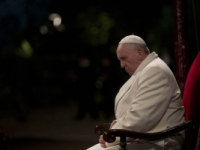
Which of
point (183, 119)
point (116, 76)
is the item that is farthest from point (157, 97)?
point (116, 76)

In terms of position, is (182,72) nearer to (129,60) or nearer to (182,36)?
(182,36)

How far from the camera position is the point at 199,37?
4.20 m

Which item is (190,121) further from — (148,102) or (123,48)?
(123,48)

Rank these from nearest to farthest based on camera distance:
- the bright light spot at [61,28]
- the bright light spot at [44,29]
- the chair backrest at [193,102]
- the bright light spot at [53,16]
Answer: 1. the chair backrest at [193,102]
2. the bright light spot at [44,29]
3. the bright light spot at [61,28]
4. the bright light spot at [53,16]

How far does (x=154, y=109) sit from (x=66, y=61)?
13929 mm

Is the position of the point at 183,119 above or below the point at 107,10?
below

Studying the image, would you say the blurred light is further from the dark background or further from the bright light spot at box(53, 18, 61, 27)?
the bright light spot at box(53, 18, 61, 27)

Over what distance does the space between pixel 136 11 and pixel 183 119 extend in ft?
68.7

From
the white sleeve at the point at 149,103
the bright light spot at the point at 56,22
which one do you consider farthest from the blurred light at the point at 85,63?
the bright light spot at the point at 56,22

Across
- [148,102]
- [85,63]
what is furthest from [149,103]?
[85,63]

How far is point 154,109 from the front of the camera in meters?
3.03

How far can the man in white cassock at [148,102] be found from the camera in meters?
3.04

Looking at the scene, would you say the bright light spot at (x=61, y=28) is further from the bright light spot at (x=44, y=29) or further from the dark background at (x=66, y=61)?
the bright light spot at (x=44, y=29)

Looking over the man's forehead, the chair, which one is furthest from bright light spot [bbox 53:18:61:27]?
the chair
